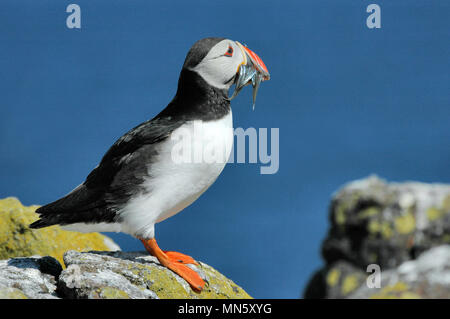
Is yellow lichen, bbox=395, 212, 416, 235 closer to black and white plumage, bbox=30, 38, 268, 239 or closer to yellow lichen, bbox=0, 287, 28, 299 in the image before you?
black and white plumage, bbox=30, 38, 268, 239

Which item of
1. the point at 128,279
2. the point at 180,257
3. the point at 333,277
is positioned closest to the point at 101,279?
the point at 128,279

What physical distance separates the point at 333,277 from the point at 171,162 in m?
10.2

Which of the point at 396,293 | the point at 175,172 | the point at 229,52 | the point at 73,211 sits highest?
the point at 229,52

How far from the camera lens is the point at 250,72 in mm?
6195

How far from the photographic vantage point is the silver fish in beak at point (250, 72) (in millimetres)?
6117

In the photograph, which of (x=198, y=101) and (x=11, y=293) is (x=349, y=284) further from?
(x=11, y=293)

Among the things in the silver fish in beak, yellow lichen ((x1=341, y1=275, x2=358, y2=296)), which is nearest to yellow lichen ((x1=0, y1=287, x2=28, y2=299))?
the silver fish in beak

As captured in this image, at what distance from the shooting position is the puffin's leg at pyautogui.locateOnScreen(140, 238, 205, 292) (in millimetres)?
5867

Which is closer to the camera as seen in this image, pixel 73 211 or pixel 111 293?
pixel 111 293

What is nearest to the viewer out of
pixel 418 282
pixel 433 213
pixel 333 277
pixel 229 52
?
pixel 229 52

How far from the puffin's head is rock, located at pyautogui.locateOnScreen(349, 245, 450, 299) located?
14.8 ft

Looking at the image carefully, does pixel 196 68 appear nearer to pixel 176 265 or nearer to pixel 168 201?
pixel 168 201

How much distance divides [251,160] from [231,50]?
1.34 metres

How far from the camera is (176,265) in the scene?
6020 millimetres
